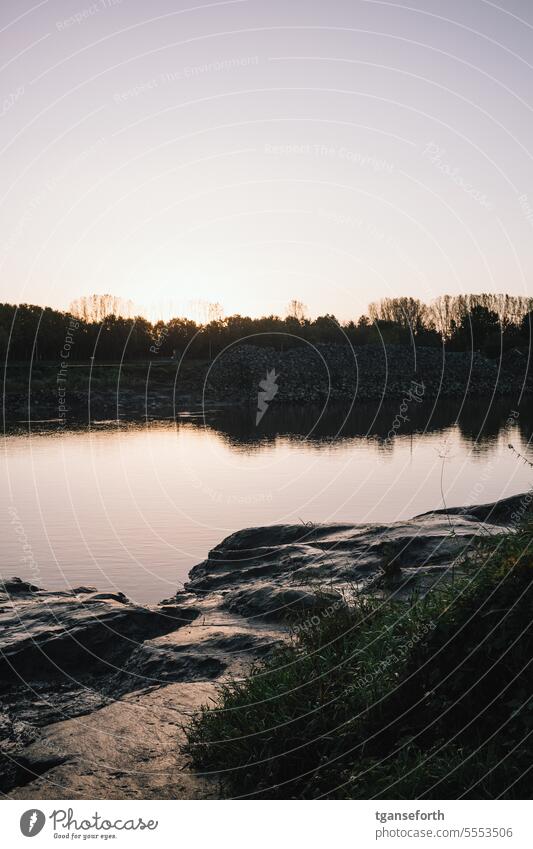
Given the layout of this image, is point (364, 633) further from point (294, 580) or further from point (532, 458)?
point (532, 458)

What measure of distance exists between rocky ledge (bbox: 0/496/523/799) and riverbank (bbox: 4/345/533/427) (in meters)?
64.9

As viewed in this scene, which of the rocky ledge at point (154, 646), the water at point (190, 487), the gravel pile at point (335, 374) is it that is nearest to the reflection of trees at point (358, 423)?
the water at point (190, 487)

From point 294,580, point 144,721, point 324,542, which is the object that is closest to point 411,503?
point 324,542

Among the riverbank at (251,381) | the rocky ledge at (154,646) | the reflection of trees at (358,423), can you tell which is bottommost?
the rocky ledge at (154,646)

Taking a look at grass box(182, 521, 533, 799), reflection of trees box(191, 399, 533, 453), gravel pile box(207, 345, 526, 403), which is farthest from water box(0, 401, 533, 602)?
gravel pile box(207, 345, 526, 403)

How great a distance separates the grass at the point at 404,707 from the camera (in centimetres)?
730

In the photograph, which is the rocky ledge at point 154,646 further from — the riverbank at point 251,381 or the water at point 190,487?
the riverbank at point 251,381

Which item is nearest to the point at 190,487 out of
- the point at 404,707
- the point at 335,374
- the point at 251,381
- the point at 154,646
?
the point at 154,646

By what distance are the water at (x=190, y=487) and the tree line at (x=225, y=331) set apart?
111 ft

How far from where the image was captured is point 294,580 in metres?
16.0

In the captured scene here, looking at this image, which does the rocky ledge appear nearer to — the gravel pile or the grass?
the grass

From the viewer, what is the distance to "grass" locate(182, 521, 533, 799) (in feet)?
23.9

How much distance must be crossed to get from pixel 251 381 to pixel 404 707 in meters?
93.4
